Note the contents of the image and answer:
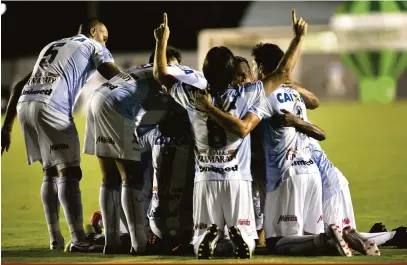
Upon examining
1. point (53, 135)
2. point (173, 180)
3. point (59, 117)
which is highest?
point (59, 117)

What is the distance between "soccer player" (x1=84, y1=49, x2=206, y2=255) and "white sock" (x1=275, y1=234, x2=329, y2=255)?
3.70ft

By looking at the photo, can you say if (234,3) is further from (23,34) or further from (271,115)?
(271,115)

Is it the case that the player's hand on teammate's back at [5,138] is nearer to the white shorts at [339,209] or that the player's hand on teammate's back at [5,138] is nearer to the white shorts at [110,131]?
the white shorts at [110,131]

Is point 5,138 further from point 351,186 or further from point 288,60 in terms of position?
point 351,186

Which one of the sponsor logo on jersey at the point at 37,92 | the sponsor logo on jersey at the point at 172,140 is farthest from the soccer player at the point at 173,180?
the sponsor logo on jersey at the point at 37,92

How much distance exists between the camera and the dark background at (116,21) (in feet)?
153

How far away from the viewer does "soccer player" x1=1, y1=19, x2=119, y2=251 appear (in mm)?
8289

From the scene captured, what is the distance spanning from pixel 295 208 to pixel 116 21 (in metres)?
41.7

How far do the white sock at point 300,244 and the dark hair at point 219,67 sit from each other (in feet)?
4.42

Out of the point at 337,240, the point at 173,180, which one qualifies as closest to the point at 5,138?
the point at 173,180

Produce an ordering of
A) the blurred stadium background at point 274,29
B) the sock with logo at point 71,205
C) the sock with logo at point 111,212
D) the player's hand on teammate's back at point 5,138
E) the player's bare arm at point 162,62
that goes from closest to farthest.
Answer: the player's bare arm at point 162,62
the sock with logo at point 111,212
the sock with logo at point 71,205
the player's hand on teammate's back at point 5,138
the blurred stadium background at point 274,29

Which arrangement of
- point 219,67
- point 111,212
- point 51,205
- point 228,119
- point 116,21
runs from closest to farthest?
1. point 228,119
2. point 219,67
3. point 111,212
4. point 51,205
5. point 116,21

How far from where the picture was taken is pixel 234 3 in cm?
5203

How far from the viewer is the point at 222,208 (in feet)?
24.5
